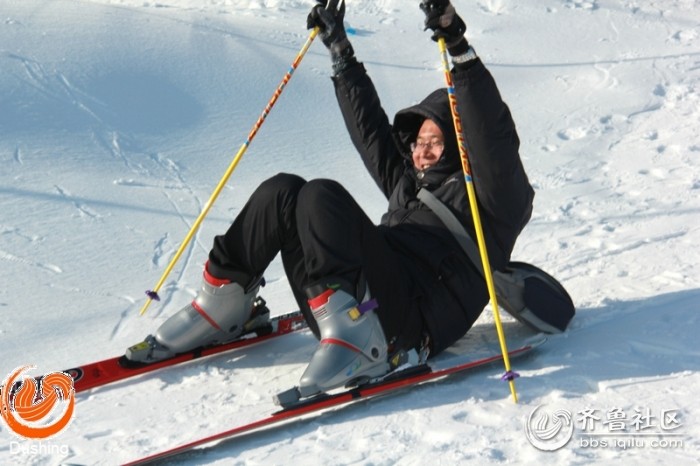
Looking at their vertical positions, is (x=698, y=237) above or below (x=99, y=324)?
below

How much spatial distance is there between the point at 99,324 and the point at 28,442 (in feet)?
4.72

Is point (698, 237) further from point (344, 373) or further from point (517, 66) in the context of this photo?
point (517, 66)

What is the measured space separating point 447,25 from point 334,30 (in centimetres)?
90

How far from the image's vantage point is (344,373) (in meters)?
3.13

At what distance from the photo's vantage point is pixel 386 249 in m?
3.35

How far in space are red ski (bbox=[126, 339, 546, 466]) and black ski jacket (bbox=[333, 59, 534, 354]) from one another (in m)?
0.20

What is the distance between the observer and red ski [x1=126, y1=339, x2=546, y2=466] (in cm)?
288

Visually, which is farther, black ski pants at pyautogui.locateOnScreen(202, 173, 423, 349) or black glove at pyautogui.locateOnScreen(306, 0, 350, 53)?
black glove at pyautogui.locateOnScreen(306, 0, 350, 53)

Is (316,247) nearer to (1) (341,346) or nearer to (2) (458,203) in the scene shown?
(1) (341,346)

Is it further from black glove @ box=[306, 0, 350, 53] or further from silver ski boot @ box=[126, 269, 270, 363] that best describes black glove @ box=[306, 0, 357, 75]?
silver ski boot @ box=[126, 269, 270, 363]

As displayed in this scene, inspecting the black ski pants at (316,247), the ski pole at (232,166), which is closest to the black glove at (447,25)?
the black ski pants at (316,247)

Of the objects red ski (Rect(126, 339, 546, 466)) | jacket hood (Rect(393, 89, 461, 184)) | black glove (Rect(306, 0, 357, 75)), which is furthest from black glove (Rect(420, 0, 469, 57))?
red ski (Rect(126, 339, 546, 466))

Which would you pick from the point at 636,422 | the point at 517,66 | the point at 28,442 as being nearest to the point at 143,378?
the point at 28,442

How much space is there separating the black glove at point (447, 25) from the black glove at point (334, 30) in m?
0.79
